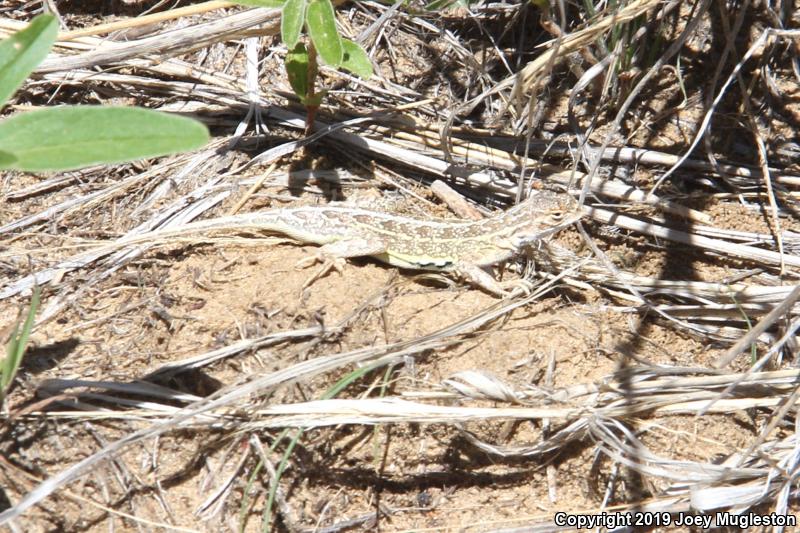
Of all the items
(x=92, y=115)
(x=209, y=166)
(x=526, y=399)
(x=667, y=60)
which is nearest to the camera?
(x=92, y=115)

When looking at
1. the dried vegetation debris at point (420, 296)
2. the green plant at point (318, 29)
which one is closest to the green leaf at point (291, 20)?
the green plant at point (318, 29)

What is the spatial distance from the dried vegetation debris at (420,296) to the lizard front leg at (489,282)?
120 millimetres

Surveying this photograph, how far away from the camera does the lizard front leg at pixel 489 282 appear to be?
431 centimetres

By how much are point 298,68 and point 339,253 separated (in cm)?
115

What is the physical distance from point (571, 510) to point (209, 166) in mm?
3036

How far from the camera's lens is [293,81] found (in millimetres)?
4301

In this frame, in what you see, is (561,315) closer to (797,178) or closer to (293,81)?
(797,178)

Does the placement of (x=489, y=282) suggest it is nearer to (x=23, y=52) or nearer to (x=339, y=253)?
(x=339, y=253)

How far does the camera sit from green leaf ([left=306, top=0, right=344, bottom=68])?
12.0 feet

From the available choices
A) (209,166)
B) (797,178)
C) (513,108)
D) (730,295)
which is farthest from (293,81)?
(797,178)

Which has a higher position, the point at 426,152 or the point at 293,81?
the point at 293,81

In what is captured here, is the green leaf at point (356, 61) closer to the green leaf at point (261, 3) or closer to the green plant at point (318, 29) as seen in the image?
the green plant at point (318, 29)

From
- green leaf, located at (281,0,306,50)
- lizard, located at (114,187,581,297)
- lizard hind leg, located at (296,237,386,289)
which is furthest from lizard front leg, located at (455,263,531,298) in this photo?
green leaf, located at (281,0,306,50)

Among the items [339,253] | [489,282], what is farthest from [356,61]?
[489,282]
